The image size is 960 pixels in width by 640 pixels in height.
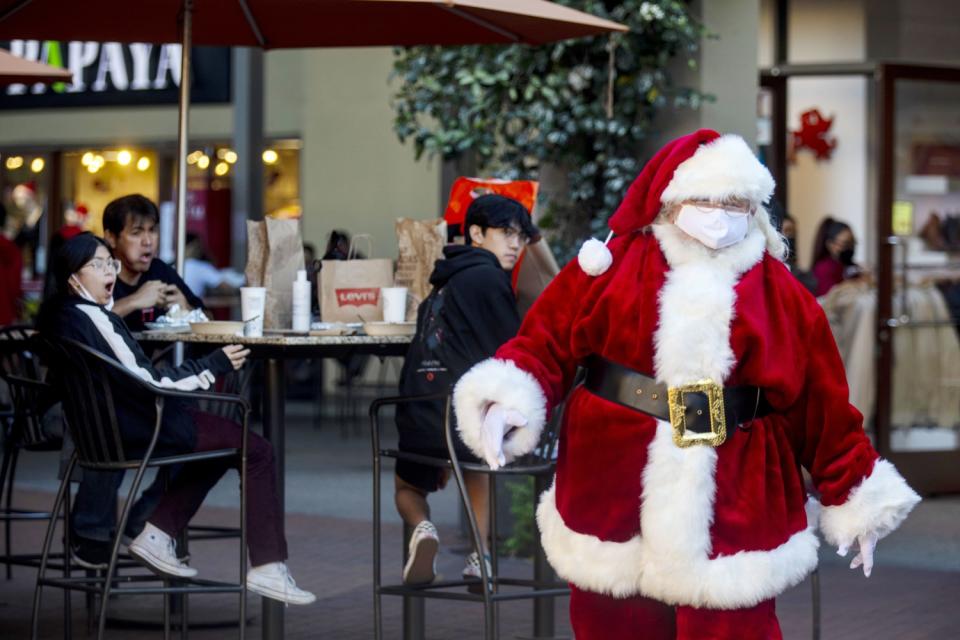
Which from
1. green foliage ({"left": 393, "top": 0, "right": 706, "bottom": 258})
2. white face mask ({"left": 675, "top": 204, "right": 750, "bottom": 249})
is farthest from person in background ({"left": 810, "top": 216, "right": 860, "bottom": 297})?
white face mask ({"left": 675, "top": 204, "right": 750, "bottom": 249})

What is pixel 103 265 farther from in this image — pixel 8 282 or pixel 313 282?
pixel 8 282

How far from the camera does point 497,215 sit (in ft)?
20.1

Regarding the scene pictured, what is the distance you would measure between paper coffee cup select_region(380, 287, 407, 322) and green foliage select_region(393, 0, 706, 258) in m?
2.45

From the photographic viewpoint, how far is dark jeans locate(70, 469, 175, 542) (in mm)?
6297

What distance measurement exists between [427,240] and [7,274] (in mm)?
6897

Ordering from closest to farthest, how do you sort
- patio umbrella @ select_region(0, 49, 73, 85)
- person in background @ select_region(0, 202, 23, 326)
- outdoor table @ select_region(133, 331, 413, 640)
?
outdoor table @ select_region(133, 331, 413, 640), patio umbrella @ select_region(0, 49, 73, 85), person in background @ select_region(0, 202, 23, 326)

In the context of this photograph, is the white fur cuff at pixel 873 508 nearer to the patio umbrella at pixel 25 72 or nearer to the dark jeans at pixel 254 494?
the dark jeans at pixel 254 494

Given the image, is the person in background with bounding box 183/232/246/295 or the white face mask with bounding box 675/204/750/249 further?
the person in background with bounding box 183/232/246/295

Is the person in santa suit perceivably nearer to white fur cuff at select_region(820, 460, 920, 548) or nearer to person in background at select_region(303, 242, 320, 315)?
white fur cuff at select_region(820, 460, 920, 548)

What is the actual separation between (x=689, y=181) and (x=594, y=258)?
30 centimetres

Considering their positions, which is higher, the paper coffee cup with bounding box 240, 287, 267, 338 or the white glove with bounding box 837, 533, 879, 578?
the paper coffee cup with bounding box 240, 287, 267, 338

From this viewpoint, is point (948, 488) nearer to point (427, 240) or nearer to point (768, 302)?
point (427, 240)

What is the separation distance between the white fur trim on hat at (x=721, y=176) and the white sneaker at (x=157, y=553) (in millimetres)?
2308

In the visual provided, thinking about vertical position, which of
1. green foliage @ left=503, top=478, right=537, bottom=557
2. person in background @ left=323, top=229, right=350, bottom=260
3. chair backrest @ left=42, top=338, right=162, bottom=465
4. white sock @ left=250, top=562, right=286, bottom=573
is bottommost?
green foliage @ left=503, top=478, right=537, bottom=557
